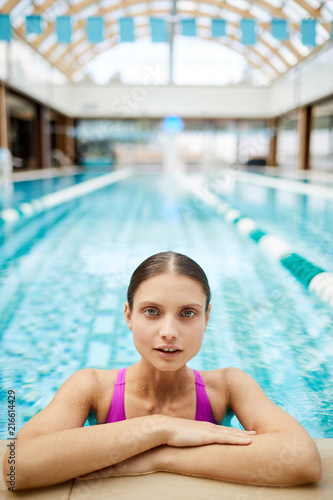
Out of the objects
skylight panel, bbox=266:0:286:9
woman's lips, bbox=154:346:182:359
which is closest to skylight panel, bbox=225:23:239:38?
skylight panel, bbox=266:0:286:9

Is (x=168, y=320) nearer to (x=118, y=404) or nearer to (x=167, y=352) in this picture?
(x=167, y=352)

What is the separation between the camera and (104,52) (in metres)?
24.2

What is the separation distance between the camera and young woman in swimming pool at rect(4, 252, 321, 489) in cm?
105

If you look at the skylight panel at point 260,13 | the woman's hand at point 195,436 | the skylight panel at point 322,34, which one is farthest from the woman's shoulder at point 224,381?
the skylight panel at point 260,13

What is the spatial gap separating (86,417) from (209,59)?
24231mm

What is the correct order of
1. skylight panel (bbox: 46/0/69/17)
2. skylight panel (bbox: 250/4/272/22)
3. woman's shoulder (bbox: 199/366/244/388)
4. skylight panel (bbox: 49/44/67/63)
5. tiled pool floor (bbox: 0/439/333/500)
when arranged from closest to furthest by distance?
tiled pool floor (bbox: 0/439/333/500) < woman's shoulder (bbox: 199/366/244/388) < skylight panel (bbox: 46/0/69/17) < skylight panel (bbox: 250/4/272/22) < skylight panel (bbox: 49/44/67/63)

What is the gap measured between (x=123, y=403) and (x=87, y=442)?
0.25m

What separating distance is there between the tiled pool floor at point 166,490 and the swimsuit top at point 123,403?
8.9 inches

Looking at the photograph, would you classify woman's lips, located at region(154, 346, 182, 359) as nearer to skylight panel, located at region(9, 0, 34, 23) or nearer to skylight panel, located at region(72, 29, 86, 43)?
skylight panel, located at region(9, 0, 34, 23)

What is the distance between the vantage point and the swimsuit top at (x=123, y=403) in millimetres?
Result: 1294

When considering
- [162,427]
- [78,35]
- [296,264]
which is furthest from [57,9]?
[162,427]

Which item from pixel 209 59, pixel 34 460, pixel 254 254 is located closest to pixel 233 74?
pixel 209 59

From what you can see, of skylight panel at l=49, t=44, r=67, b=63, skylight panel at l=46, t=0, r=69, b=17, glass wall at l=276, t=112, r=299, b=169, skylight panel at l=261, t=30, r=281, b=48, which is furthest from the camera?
glass wall at l=276, t=112, r=299, b=169

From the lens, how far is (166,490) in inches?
40.8
